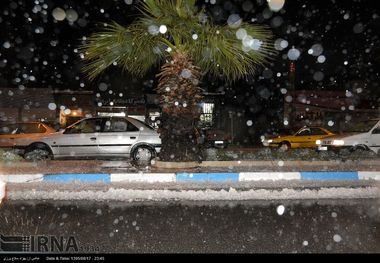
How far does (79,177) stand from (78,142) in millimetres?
2905

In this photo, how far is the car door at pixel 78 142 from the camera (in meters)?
11.9

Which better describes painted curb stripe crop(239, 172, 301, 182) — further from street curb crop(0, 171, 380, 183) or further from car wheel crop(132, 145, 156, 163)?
car wheel crop(132, 145, 156, 163)

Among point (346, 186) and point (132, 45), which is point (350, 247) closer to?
point (346, 186)

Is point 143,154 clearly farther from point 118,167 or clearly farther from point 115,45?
point 115,45

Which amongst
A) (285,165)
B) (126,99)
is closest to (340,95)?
(126,99)

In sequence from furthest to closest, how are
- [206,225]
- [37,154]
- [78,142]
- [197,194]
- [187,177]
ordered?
[37,154], [78,142], [187,177], [197,194], [206,225]

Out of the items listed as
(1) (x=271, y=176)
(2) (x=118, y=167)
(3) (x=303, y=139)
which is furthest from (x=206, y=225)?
(3) (x=303, y=139)

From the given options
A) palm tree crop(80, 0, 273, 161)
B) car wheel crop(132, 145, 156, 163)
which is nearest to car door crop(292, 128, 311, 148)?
car wheel crop(132, 145, 156, 163)

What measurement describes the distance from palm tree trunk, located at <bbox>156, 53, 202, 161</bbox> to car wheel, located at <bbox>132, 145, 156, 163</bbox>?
1.30 metres

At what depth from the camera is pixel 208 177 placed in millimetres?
9430

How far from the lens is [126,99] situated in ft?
83.4

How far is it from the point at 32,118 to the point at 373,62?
21115 mm

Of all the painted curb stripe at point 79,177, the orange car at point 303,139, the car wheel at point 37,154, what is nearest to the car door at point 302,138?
the orange car at point 303,139

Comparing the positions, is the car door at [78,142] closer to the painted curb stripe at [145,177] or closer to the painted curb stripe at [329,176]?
Result: the painted curb stripe at [145,177]
